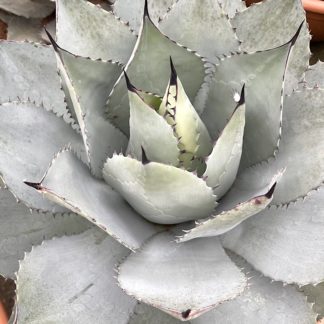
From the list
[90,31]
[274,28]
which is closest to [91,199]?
[90,31]

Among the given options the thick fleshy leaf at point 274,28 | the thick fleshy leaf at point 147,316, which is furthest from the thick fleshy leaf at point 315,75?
the thick fleshy leaf at point 147,316

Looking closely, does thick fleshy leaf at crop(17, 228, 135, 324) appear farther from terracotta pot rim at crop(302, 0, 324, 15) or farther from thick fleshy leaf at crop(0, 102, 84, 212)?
terracotta pot rim at crop(302, 0, 324, 15)

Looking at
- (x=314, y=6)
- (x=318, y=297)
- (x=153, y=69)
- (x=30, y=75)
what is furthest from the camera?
(x=314, y=6)

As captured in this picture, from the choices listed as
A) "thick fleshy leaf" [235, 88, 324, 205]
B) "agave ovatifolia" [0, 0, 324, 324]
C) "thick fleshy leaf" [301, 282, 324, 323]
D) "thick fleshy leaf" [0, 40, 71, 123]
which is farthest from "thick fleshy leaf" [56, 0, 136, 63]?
"thick fleshy leaf" [301, 282, 324, 323]

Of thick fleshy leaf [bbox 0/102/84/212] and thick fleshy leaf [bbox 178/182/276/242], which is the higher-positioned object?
thick fleshy leaf [bbox 178/182/276/242]

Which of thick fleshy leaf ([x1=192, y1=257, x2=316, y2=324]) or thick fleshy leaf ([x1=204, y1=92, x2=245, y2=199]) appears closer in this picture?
thick fleshy leaf ([x1=204, y1=92, x2=245, y2=199])

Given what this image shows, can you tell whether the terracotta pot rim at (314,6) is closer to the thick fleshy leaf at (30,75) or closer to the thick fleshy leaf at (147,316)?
the thick fleshy leaf at (30,75)

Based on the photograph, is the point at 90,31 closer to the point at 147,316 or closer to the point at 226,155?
the point at 226,155

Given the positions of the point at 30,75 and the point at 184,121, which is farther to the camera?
the point at 30,75
